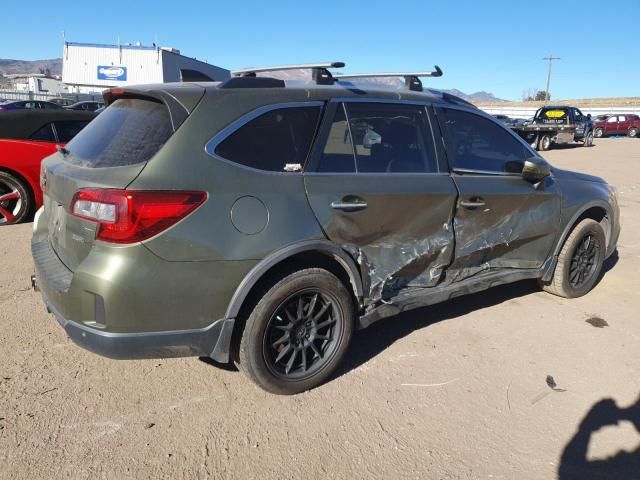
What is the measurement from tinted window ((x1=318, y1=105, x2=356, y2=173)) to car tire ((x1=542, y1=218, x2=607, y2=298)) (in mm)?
2456

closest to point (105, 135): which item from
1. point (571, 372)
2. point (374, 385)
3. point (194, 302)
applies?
point (194, 302)

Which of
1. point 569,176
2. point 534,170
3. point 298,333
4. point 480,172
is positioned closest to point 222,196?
point 298,333

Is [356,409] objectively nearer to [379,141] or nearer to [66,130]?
[379,141]

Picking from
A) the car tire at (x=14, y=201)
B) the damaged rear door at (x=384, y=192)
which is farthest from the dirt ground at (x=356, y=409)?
the car tire at (x=14, y=201)

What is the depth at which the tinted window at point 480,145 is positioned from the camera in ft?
12.3

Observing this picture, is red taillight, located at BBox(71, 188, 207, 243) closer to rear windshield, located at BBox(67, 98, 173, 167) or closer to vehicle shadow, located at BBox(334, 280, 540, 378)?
rear windshield, located at BBox(67, 98, 173, 167)

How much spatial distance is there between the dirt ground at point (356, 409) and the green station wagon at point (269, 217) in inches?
12.5

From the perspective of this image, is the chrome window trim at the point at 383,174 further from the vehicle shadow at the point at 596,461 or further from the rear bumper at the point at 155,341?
the vehicle shadow at the point at 596,461

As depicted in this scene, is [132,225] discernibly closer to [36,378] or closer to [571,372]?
[36,378]

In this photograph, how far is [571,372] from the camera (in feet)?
11.5

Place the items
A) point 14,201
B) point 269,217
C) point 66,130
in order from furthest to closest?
point 66,130
point 14,201
point 269,217

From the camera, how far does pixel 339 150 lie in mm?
3176

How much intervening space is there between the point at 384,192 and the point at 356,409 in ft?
4.27

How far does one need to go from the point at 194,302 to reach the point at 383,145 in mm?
1615
